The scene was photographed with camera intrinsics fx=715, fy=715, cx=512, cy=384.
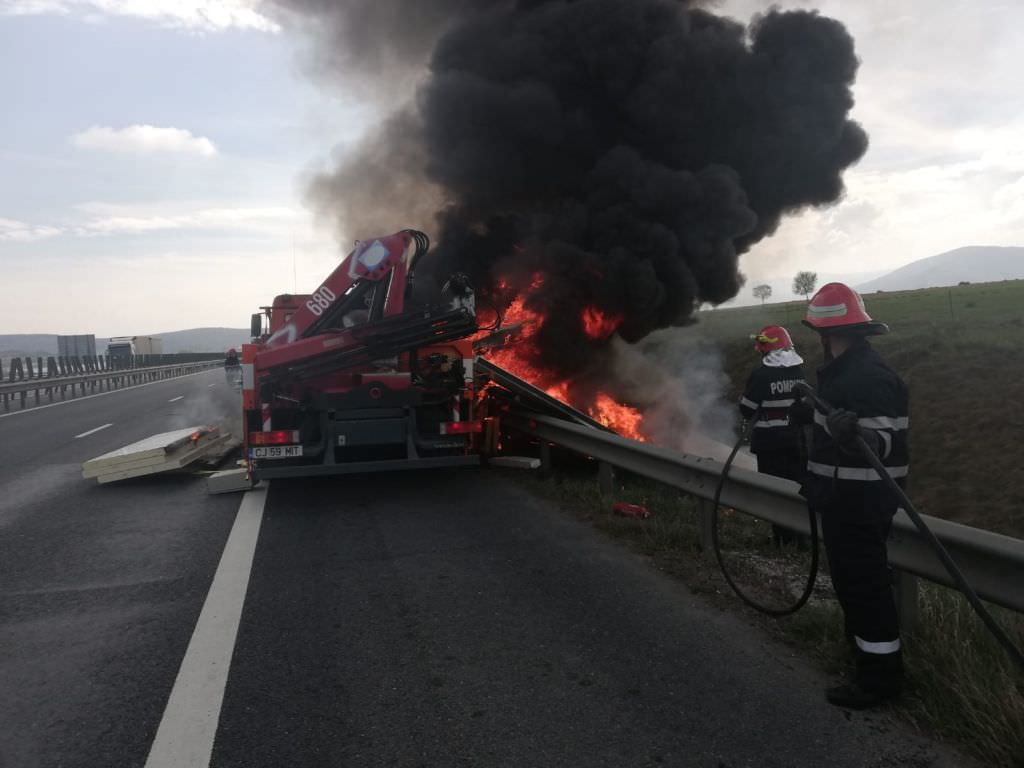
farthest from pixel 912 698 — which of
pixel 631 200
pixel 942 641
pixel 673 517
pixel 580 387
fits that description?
pixel 631 200

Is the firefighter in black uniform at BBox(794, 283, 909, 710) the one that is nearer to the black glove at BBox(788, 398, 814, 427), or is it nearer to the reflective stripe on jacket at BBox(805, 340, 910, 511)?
the reflective stripe on jacket at BBox(805, 340, 910, 511)

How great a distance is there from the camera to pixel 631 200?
13.0 meters

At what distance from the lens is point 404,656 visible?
A: 348cm

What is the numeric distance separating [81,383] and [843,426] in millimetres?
28249

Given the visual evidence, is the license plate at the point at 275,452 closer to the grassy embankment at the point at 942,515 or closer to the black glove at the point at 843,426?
the grassy embankment at the point at 942,515

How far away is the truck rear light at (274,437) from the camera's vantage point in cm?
707

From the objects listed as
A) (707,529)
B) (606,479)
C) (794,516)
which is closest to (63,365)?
(606,479)

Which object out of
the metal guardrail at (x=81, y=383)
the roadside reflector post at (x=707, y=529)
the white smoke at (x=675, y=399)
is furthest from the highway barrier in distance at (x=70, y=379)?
the roadside reflector post at (x=707, y=529)

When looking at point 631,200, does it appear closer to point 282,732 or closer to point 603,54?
point 603,54

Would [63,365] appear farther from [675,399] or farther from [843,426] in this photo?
[843,426]

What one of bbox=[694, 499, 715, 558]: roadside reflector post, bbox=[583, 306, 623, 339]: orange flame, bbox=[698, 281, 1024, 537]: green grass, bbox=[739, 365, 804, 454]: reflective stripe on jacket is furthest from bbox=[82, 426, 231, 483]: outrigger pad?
bbox=[698, 281, 1024, 537]: green grass

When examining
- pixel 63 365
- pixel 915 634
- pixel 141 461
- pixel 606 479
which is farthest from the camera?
pixel 63 365

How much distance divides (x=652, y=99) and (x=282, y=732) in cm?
1322

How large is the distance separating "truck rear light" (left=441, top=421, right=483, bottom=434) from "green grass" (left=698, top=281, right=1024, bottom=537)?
9.18 m
